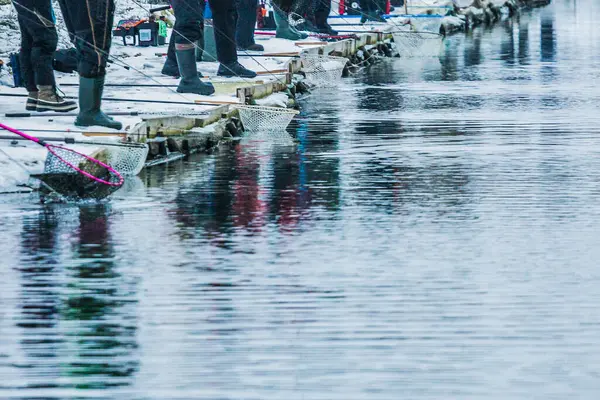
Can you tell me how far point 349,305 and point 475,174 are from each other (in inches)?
170

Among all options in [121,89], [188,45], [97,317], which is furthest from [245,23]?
[97,317]

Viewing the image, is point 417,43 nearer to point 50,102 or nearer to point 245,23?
point 245,23

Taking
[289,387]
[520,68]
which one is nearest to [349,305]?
[289,387]

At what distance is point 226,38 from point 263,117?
11.0 ft

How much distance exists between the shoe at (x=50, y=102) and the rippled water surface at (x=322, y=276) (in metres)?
1.40

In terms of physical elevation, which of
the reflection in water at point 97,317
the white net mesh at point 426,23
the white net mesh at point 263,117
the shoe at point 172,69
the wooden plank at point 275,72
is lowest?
the reflection in water at point 97,317

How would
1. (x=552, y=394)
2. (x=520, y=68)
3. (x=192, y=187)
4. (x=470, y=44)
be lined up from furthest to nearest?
1. (x=470, y=44)
2. (x=520, y=68)
3. (x=192, y=187)
4. (x=552, y=394)

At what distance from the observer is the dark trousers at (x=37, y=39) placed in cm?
1302

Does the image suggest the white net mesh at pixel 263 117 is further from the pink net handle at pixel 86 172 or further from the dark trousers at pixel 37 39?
the pink net handle at pixel 86 172

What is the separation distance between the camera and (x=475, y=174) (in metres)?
11.1

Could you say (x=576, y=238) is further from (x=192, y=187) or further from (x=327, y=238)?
(x=192, y=187)

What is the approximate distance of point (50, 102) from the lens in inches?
520

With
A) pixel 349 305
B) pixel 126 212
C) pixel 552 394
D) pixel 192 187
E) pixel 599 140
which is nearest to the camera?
pixel 552 394

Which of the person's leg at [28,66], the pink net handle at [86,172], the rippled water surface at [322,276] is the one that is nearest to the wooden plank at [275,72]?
the rippled water surface at [322,276]
